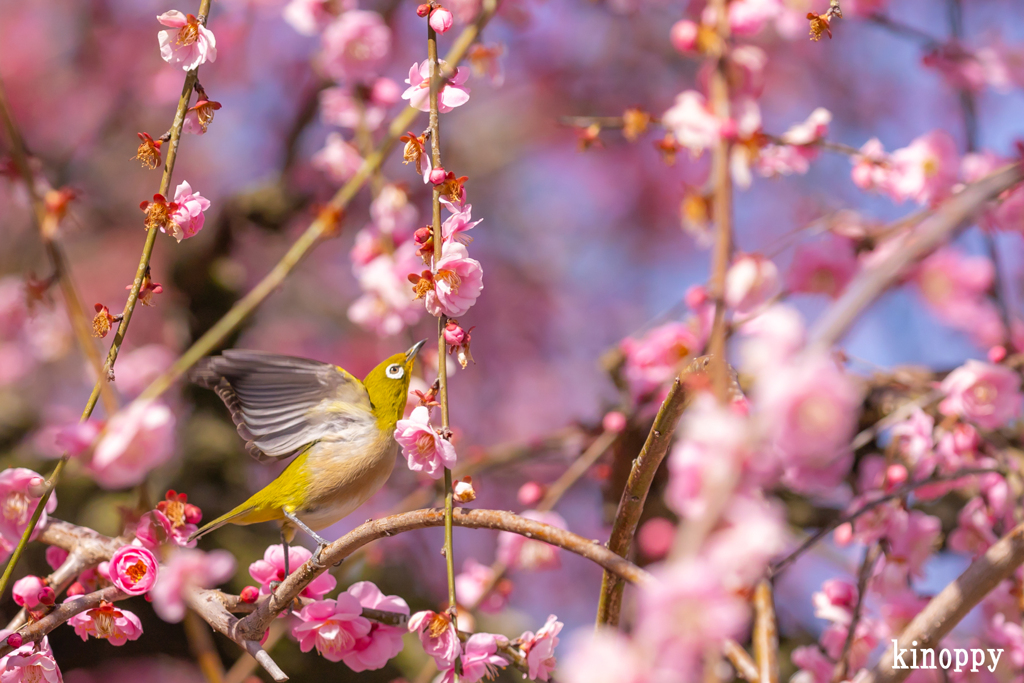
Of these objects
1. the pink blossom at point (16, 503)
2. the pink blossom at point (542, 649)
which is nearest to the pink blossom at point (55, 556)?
the pink blossom at point (16, 503)

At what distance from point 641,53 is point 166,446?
2.75m

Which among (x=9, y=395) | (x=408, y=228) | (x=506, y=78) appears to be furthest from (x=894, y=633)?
(x=506, y=78)

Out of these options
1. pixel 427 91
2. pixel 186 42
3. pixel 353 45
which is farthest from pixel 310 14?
pixel 427 91

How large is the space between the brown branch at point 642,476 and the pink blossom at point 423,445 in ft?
0.63

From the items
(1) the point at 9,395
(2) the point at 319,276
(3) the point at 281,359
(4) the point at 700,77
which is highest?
(2) the point at 319,276

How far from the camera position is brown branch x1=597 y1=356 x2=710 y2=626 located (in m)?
0.72

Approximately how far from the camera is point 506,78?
3238mm

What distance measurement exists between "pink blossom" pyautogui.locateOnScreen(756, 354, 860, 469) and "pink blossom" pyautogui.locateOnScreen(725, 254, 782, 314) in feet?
2.60

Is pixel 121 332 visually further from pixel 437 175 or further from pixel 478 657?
pixel 478 657

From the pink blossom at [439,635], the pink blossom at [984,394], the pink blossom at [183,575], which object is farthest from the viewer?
the pink blossom at [984,394]

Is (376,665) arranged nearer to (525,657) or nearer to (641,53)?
(525,657)

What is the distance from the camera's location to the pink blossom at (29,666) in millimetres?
756

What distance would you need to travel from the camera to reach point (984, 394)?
1.23 metres

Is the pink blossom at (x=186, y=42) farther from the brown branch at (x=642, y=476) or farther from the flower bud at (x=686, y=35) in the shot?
the flower bud at (x=686, y=35)
